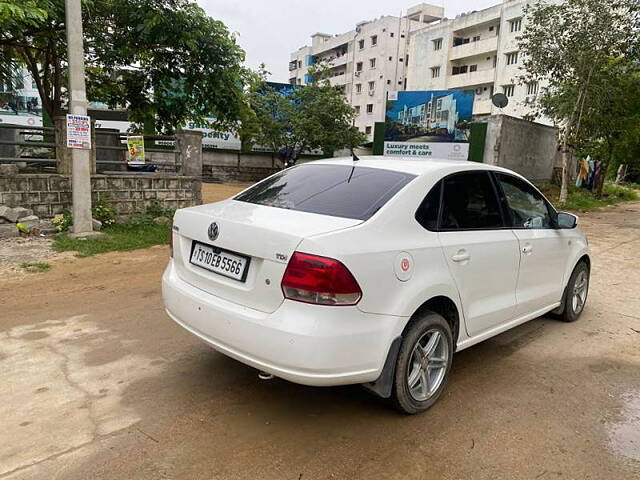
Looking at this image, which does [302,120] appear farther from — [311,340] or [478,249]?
[311,340]

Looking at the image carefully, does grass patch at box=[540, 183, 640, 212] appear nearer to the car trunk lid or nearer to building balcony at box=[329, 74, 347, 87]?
the car trunk lid

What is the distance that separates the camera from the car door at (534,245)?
3766 millimetres

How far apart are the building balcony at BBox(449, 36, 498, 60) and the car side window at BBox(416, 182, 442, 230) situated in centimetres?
4102

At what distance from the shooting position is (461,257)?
3.11 metres

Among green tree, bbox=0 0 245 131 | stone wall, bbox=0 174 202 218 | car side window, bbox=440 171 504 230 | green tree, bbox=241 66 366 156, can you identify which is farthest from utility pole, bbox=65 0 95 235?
green tree, bbox=241 66 366 156

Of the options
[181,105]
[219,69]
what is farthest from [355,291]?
[181,105]

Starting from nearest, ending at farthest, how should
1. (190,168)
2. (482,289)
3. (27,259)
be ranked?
1. (482,289)
2. (27,259)
3. (190,168)

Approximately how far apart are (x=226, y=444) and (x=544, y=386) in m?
2.24

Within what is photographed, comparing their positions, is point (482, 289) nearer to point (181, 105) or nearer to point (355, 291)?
point (355, 291)

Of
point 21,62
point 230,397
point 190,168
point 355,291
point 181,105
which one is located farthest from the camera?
point 21,62

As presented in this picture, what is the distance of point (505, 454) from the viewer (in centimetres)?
262

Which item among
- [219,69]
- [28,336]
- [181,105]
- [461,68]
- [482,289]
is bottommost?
[28,336]

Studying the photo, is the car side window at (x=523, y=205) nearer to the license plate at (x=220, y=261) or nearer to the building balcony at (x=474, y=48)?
the license plate at (x=220, y=261)

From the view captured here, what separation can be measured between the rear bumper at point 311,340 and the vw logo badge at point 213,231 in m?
0.43
